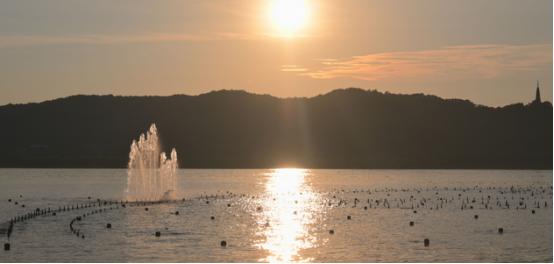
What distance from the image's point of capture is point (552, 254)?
8500 cm

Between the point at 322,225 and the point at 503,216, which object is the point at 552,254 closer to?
the point at 322,225

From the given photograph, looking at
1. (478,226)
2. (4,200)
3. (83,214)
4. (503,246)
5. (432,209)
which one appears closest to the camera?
(503,246)

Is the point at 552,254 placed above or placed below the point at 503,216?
below

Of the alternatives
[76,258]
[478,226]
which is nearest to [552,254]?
[478,226]

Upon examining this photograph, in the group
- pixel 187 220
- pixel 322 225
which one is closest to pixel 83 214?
pixel 187 220

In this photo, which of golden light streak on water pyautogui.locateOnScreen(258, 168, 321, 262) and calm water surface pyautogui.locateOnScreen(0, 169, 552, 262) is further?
golden light streak on water pyautogui.locateOnScreen(258, 168, 321, 262)

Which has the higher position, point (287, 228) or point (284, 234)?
point (287, 228)

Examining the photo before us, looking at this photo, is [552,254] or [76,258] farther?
[552,254]

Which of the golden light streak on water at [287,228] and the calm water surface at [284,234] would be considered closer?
the calm water surface at [284,234]

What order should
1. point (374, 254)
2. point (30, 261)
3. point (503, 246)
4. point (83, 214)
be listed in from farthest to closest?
point (83, 214)
point (503, 246)
point (374, 254)
point (30, 261)

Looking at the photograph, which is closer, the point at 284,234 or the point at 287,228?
the point at 284,234

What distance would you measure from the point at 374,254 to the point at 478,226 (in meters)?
34.3

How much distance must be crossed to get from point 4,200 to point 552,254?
117712mm

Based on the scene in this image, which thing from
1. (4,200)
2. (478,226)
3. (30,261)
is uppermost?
(4,200)
